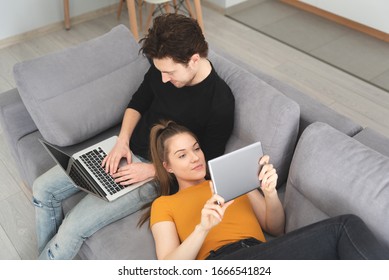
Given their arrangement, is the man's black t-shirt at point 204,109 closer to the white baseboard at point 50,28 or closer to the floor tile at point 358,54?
the floor tile at point 358,54

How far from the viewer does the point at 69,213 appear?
1580 mm

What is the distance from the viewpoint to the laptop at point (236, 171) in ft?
3.69

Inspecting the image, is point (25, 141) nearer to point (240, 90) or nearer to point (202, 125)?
point (202, 125)

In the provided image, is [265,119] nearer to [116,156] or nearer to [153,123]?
[153,123]

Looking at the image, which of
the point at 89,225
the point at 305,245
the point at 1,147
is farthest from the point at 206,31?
the point at 305,245

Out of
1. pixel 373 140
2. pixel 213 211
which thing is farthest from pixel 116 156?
pixel 373 140

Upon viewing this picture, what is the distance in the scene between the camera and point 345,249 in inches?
44.5

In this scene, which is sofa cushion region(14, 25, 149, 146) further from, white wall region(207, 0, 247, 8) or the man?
white wall region(207, 0, 247, 8)

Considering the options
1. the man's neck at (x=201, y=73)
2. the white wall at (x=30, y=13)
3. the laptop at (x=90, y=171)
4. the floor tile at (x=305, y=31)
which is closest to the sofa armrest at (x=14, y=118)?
the laptop at (x=90, y=171)

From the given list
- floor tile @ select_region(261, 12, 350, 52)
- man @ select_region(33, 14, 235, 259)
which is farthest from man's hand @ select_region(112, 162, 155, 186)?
floor tile @ select_region(261, 12, 350, 52)

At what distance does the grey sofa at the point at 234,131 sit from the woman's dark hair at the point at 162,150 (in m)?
0.14

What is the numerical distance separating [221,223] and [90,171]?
0.58 meters
